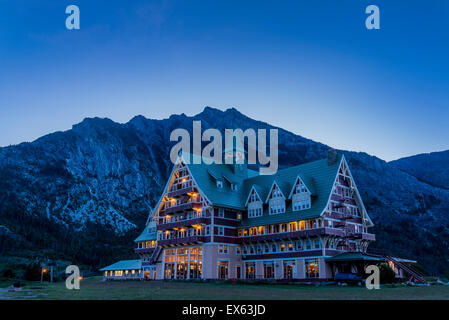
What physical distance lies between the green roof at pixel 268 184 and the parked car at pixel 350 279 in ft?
33.1

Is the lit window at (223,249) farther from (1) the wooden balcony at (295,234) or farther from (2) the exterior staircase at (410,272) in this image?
(2) the exterior staircase at (410,272)

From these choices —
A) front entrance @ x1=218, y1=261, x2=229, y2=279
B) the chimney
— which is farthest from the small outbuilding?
the chimney

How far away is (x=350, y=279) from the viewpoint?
172 feet

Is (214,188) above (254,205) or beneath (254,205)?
above

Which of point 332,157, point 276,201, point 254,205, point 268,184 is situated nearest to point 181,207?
point 254,205

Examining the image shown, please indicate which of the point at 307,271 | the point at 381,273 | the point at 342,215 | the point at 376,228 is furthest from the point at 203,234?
the point at 376,228

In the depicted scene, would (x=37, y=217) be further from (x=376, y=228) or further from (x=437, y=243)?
(x=437, y=243)

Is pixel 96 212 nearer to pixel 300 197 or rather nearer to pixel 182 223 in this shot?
pixel 182 223

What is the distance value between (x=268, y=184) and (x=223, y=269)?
1790cm

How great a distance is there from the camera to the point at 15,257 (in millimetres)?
126938

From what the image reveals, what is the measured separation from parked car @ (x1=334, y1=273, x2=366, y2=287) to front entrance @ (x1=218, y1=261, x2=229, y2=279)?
75.2ft

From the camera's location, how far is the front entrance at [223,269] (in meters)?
70.3

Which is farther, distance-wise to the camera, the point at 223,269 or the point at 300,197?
the point at 223,269

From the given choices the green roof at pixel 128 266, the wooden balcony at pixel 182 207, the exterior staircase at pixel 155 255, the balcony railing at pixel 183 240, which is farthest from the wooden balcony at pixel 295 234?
the green roof at pixel 128 266
